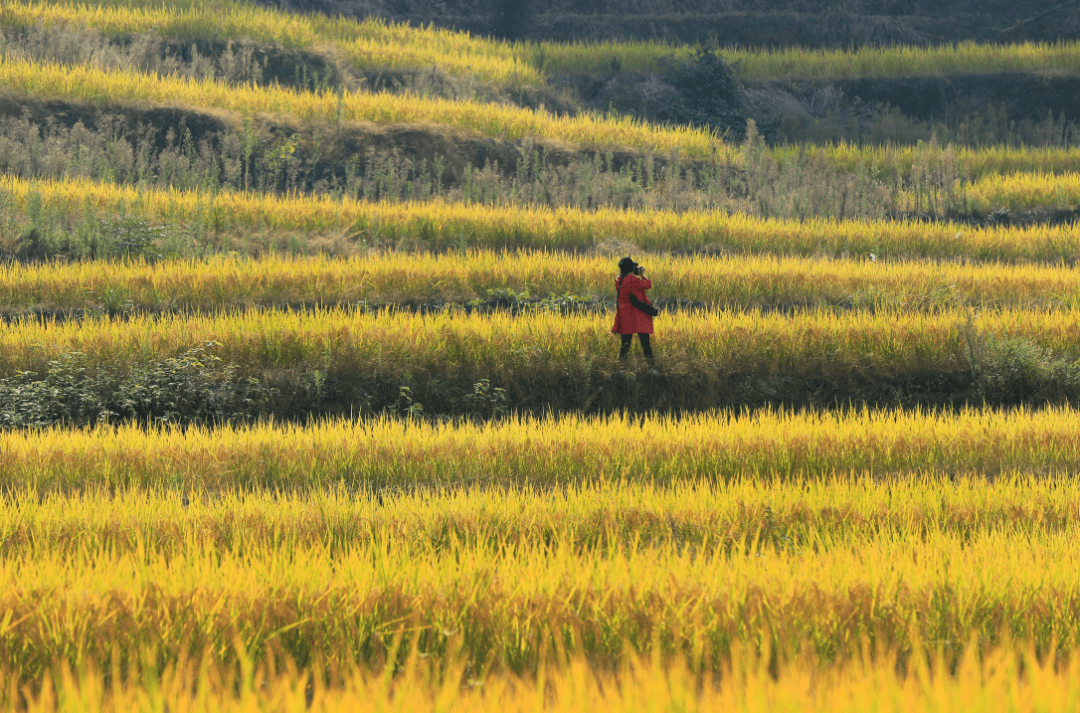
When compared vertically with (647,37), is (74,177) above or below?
below

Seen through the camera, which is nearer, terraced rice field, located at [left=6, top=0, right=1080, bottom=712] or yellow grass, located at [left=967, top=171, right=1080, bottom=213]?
terraced rice field, located at [left=6, top=0, right=1080, bottom=712]

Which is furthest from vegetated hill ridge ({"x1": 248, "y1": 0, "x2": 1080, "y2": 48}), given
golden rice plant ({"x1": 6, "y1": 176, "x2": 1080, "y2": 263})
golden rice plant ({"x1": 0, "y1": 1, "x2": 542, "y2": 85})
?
golden rice plant ({"x1": 6, "y1": 176, "x2": 1080, "y2": 263})

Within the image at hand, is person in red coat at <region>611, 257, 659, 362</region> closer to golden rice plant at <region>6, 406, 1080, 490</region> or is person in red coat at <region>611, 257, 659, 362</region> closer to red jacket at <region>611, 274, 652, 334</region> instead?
red jacket at <region>611, 274, 652, 334</region>

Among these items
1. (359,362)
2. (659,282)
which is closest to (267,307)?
(359,362)

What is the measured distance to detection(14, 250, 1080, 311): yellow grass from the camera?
11.3m

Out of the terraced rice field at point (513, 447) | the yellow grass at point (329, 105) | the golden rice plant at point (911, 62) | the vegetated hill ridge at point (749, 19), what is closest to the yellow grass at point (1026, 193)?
the terraced rice field at point (513, 447)

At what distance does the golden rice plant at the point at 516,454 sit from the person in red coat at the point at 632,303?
172cm

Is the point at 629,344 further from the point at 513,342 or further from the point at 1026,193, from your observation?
the point at 1026,193

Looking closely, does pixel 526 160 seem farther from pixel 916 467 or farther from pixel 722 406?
pixel 916 467

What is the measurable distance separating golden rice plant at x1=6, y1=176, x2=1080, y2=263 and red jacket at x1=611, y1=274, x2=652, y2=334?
213 inches

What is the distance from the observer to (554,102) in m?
27.5

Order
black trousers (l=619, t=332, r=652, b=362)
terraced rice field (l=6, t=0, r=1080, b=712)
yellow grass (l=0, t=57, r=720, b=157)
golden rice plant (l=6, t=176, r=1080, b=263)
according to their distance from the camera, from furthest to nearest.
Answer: yellow grass (l=0, t=57, r=720, b=157) → golden rice plant (l=6, t=176, r=1080, b=263) → black trousers (l=619, t=332, r=652, b=362) → terraced rice field (l=6, t=0, r=1080, b=712)

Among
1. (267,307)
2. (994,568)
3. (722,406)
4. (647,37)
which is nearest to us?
(994,568)

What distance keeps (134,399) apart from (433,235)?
22.7 ft
